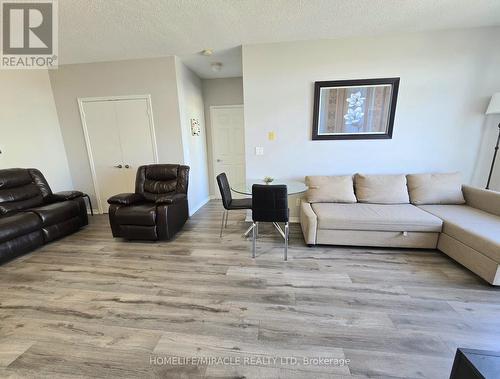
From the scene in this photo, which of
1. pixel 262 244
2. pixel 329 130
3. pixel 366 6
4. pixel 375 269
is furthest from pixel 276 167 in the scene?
pixel 366 6

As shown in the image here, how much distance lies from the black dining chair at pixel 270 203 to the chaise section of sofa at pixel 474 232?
171cm

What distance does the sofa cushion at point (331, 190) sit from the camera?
115 inches

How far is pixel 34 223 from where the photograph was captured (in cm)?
267

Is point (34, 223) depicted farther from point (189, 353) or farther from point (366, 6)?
point (366, 6)

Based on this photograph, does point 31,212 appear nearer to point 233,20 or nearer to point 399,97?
point 233,20

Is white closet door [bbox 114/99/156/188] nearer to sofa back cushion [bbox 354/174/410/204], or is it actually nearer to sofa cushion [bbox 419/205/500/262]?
sofa back cushion [bbox 354/174/410/204]

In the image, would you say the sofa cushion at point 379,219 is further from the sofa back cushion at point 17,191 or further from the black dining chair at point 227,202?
the sofa back cushion at point 17,191

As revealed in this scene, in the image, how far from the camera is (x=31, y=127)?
344cm

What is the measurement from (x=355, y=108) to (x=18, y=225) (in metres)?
4.53

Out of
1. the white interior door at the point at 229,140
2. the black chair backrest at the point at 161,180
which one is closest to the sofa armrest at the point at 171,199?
the black chair backrest at the point at 161,180

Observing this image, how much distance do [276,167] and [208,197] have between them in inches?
90.6

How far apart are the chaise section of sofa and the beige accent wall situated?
376 cm

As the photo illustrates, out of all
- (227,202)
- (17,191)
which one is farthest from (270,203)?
(17,191)

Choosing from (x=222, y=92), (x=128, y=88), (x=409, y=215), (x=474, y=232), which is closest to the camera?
(x=474, y=232)
